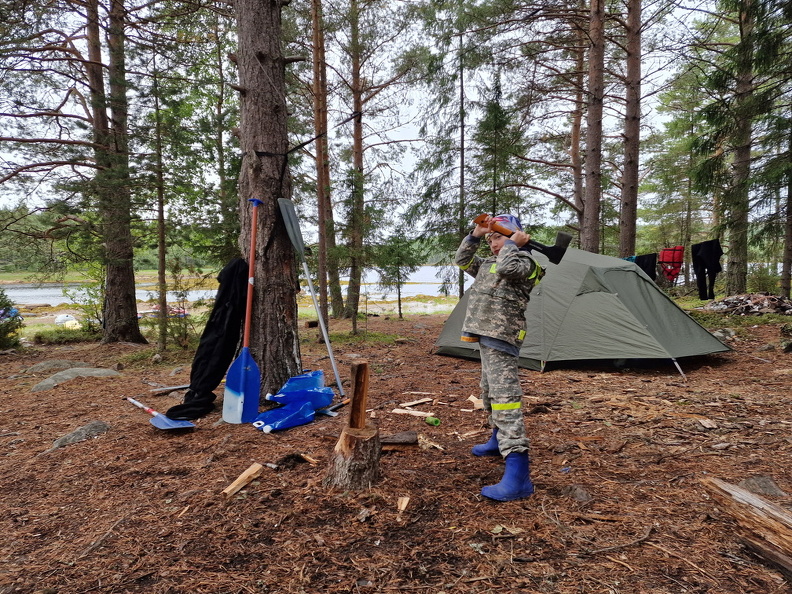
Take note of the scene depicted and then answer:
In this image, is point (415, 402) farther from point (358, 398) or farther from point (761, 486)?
point (761, 486)

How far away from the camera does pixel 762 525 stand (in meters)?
1.98

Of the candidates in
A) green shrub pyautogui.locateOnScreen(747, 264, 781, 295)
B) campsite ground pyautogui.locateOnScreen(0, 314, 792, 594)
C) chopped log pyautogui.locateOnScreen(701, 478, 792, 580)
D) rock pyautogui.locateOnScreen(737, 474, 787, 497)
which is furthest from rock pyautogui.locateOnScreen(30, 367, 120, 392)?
green shrub pyautogui.locateOnScreen(747, 264, 781, 295)

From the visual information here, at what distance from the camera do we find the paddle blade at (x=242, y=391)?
395cm

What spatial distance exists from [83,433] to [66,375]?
325cm

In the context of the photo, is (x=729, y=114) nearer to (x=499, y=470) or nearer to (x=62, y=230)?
(x=499, y=470)

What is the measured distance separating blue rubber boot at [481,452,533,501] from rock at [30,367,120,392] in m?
6.51

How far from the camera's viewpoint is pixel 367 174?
44.3 feet

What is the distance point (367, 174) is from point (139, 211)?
24.1 ft

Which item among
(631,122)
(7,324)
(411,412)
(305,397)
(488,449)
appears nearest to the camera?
(488,449)

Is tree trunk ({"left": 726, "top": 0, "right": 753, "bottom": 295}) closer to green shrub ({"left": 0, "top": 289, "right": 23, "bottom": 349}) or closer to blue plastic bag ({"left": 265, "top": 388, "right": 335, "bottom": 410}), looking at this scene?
blue plastic bag ({"left": 265, "top": 388, "right": 335, "bottom": 410})

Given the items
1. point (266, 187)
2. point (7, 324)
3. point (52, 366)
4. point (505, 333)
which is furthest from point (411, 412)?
point (7, 324)

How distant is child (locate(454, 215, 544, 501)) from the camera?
8.53 feet

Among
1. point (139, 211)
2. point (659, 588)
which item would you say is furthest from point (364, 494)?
point (139, 211)

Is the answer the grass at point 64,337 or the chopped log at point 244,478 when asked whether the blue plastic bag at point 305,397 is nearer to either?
the chopped log at point 244,478
